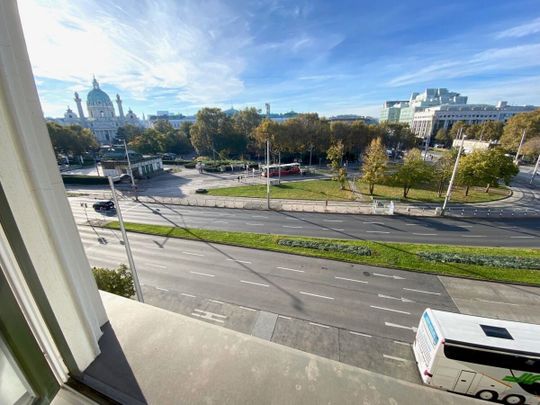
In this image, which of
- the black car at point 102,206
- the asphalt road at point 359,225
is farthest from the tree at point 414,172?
the black car at point 102,206

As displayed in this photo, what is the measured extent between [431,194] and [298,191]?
15.5 m

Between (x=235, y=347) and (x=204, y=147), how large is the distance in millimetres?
57068

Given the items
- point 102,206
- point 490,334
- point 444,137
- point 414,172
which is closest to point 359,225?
point 414,172

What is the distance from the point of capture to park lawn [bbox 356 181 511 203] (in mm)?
26000

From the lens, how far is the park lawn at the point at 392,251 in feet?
41.4

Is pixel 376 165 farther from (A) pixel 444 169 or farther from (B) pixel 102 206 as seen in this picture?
(B) pixel 102 206

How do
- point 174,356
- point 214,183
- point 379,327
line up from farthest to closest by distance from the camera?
point 214,183, point 379,327, point 174,356

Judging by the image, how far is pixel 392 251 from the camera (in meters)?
15.0

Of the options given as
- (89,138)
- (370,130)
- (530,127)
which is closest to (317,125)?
(370,130)

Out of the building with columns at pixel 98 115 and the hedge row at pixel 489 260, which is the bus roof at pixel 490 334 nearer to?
the hedge row at pixel 489 260

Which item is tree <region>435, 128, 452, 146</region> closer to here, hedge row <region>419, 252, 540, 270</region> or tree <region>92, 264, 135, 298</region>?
hedge row <region>419, 252, 540, 270</region>

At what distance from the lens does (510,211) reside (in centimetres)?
2278

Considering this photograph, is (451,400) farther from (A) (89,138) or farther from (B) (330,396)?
(A) (89,138)

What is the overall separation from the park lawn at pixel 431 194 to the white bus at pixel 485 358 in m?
20.6
